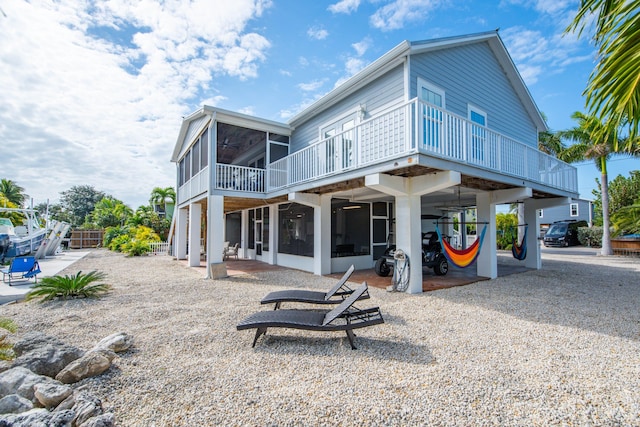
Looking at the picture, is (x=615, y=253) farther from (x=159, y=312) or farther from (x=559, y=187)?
(x=159, y=312)

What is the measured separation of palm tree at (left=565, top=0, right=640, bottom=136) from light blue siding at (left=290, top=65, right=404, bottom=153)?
5403mm

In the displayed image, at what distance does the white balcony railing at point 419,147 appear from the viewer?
6.00 metres

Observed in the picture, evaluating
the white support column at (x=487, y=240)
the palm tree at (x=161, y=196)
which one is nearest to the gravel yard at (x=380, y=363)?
the white support column at (x=487, y=240)

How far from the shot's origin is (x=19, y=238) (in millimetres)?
13617

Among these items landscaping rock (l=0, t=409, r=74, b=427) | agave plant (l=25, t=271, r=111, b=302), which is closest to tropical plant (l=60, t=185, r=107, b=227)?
agave plant (l=25, t=271, r=111, b=302)

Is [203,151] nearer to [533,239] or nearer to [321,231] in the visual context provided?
[321,231]

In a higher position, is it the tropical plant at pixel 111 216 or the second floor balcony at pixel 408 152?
the second floor balcony at pixel 408 152

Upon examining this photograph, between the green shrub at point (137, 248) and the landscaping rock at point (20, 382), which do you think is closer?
the landscaping rock at point (20, 382)

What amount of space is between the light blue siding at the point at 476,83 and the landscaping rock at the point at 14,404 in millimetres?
8321

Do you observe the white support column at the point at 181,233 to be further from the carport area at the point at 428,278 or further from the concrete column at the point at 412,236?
the concrete column at the point at 412,236

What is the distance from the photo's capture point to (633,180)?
69.3 feet

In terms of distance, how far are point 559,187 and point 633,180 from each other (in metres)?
17.5

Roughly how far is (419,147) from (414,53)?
3466 millimetres

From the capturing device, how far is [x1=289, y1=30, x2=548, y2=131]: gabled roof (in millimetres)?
7402
